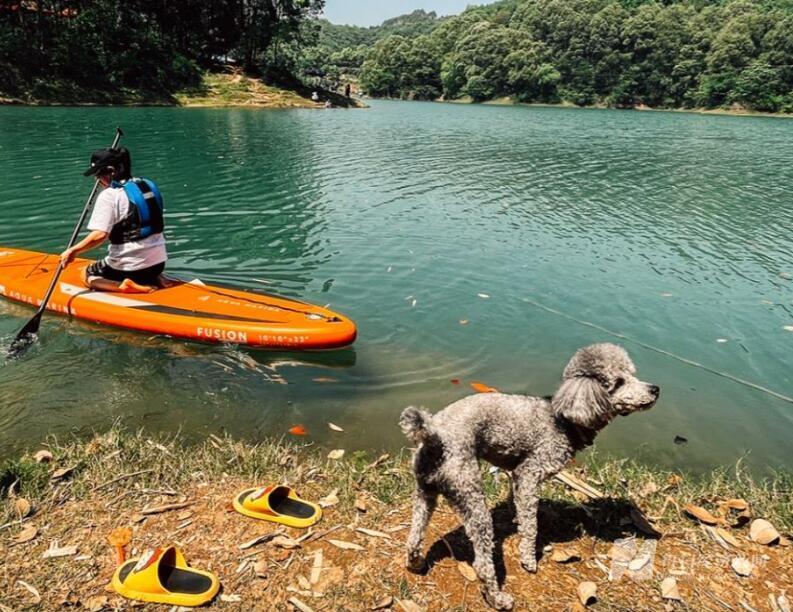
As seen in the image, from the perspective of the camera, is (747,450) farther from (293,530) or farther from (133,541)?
(133,541)

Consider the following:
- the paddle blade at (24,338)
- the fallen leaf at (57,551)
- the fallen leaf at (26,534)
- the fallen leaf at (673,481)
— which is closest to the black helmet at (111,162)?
the paddle blade at (24,338)

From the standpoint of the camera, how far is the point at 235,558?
11.7ft

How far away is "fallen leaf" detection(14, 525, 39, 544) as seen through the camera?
3564 millimetres

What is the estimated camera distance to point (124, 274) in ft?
28.2

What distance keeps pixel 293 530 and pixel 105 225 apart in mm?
5853

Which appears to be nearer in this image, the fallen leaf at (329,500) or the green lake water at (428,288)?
the fallen leaf at (329,500)

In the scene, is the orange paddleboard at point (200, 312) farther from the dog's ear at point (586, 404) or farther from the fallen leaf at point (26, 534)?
the dog's ear at point (586, 404)

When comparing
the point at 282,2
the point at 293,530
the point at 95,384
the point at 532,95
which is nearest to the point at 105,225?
the point at 95,384

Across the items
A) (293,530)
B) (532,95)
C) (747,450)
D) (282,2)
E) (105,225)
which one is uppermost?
(282,2)

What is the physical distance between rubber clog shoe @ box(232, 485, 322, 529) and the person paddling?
17.1 feet

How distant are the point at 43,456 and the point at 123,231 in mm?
4273

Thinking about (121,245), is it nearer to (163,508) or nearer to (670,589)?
(163,508)

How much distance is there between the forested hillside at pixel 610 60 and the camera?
82.7 metres

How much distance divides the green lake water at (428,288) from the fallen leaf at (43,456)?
0.91 m
